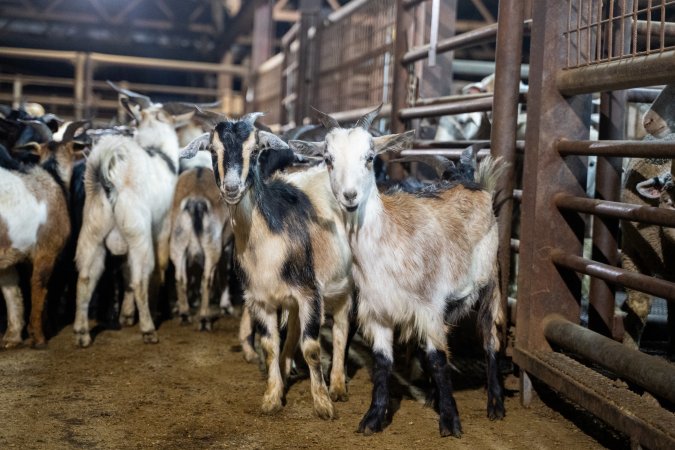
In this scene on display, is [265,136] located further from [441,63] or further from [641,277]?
[441,63]

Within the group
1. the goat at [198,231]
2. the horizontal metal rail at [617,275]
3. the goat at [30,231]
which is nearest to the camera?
the horizontal metal rail at [617,275]

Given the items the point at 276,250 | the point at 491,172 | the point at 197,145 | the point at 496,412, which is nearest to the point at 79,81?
the point at 197,145

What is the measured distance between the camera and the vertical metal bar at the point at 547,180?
4559mm

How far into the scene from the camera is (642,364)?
3.68m

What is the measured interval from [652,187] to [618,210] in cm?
72

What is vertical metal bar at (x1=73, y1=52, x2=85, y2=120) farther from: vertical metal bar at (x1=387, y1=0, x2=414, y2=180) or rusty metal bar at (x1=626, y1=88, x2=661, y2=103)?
rusty metal bar at (x1=626, y1=88, x2=661, y2=103)

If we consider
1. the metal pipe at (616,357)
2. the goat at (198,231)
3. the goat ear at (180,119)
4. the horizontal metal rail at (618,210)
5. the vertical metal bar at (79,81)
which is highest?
the vertical metal bar at (79,81)

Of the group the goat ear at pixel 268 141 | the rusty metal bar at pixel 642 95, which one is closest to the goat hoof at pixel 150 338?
the goat ear at pixel 268 141

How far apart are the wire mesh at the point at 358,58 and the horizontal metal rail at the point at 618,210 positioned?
409cm

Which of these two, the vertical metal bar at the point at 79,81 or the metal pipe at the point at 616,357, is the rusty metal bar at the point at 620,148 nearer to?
the metal pipe at the point at 616,357

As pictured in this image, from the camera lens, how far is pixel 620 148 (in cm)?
398

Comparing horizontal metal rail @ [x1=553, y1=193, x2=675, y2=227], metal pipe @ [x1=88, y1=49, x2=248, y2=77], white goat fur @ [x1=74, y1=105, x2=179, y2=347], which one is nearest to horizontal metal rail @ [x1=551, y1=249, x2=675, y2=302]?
horizontal metal rail @ [x1=553, y1=193, x2=675, y2=227]

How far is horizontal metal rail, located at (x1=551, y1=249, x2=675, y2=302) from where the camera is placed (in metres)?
3.53

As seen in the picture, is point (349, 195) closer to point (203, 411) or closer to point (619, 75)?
point (619, 75)
